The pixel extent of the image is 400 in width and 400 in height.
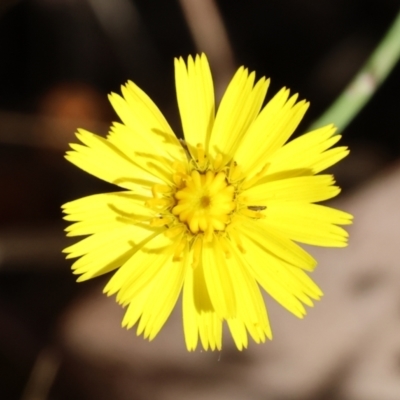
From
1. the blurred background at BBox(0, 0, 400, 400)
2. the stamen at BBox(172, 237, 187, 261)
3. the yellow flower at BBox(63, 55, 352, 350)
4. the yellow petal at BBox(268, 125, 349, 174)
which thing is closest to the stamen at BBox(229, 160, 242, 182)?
the yellow flower at BBox(63, 55, 352, 350)

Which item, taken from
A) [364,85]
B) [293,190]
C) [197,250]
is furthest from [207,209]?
[364,85]

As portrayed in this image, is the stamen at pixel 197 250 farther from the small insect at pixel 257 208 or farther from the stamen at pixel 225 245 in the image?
the small insect at pixel 257 208

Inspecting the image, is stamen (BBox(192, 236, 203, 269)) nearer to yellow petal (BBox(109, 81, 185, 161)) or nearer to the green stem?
yellow petal (BBox(109, 81, 185, 161))

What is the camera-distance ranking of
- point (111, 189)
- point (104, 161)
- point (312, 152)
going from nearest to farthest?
1. point (312, 152)
2. point (104, 161)
3. point (111, 189)

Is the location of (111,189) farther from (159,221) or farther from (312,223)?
(312,223)

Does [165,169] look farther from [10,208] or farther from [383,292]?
[10,208]

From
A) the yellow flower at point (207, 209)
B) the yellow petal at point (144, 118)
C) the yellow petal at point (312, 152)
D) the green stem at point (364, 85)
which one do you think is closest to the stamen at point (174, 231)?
the yellow flower at point (207, 209)
